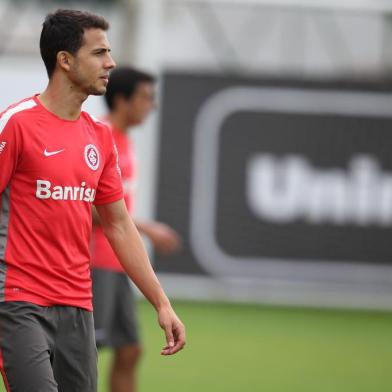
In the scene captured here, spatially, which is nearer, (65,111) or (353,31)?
(65,111)

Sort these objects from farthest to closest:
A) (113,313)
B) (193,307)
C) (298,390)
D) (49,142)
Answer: (193,307) < (298,390) < (113,313) < (49,142)

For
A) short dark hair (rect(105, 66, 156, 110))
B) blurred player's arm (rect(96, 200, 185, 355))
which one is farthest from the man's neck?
short dark hair (rect(105, 66, 156, 110))

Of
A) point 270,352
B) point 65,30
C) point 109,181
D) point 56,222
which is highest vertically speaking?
point 65,30

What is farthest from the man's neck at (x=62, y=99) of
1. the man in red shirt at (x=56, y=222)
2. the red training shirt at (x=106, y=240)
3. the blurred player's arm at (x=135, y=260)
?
the red training shirt at (x=106, y=240)

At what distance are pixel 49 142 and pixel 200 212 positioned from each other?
33.9ft

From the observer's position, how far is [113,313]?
830 cm

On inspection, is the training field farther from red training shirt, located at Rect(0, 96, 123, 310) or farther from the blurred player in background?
red training shirt, located at Rect(0, 96, 123, 310)

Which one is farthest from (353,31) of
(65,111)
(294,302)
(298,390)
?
(65,111)

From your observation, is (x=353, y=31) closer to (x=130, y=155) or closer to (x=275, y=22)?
(x=275, y=22)

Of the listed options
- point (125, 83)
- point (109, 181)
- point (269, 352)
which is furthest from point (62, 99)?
point (269, 352)

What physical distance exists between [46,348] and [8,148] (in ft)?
2.68

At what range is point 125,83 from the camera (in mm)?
8602

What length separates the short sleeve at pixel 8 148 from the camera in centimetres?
510

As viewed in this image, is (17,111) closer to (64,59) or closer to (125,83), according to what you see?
(64,59)
